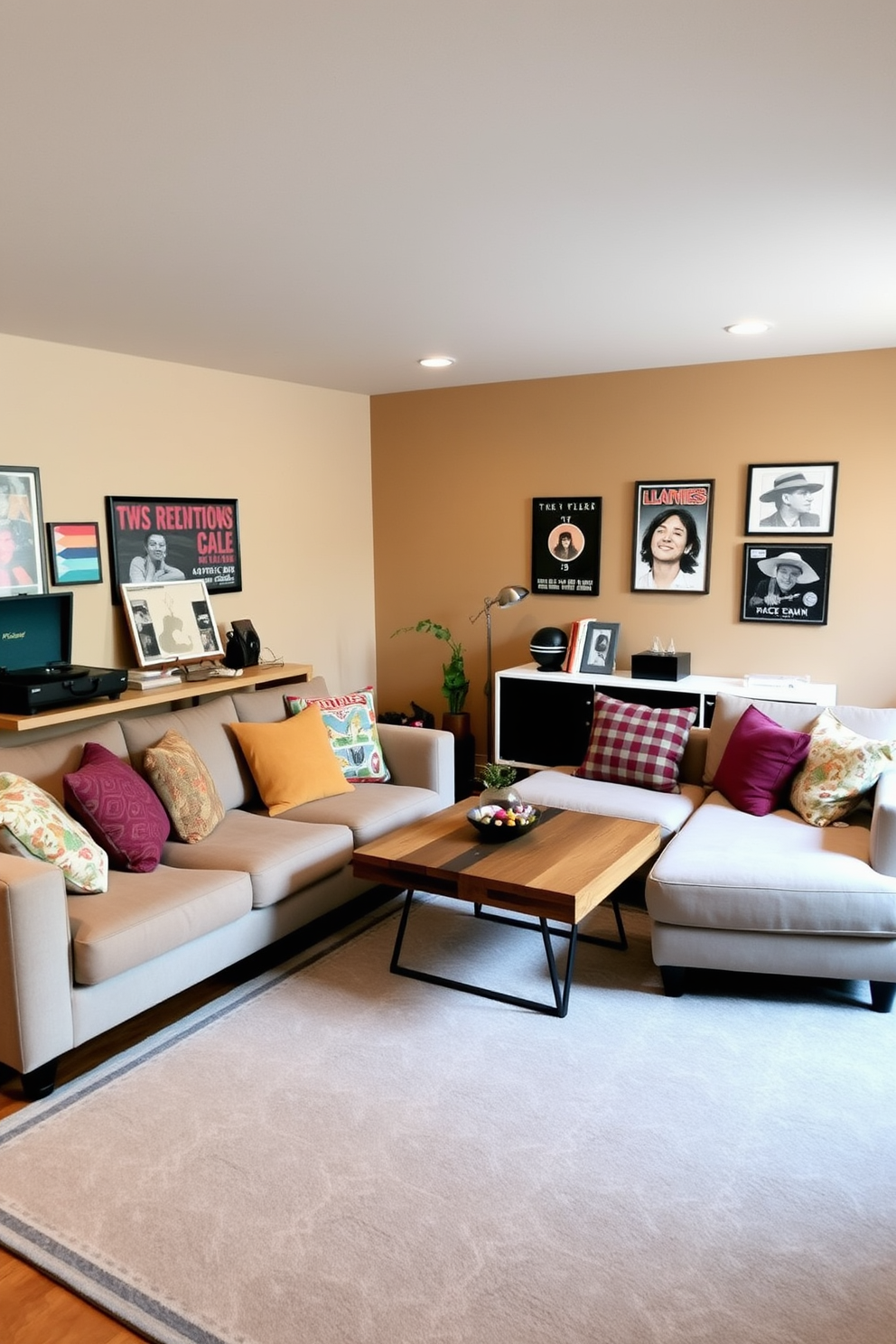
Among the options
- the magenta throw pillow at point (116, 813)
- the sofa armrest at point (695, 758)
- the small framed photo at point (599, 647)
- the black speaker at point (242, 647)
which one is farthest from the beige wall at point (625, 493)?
the magenta throw pillow at point (116, 813)

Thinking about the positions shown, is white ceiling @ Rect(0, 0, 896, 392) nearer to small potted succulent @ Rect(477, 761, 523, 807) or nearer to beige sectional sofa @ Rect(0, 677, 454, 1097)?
beige sectional sofa @ Rect(0, 677, 454, 1097)

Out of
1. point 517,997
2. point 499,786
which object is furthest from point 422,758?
point 517,997

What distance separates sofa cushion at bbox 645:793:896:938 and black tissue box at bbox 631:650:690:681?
1656mm

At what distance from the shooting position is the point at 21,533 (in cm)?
399

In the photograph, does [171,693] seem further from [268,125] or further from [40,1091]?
[268,125]

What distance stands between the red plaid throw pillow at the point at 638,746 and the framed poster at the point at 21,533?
2502 mm

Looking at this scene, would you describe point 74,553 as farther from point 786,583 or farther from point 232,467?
point 786,583

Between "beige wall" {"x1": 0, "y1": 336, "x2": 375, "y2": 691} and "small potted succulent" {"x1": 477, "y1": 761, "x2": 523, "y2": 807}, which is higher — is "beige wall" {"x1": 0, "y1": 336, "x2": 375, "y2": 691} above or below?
above

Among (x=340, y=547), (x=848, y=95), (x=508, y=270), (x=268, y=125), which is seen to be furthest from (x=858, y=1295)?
(x=340, y=547)

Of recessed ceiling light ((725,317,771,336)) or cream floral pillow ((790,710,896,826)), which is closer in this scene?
cream floral pillow ((790,710,896,826))

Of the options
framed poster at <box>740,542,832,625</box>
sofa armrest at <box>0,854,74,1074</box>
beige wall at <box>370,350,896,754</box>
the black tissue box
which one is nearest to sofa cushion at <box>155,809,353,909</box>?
sofa armrest at <box>0,854,74,1074</box>

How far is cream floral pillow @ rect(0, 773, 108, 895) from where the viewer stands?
9.29 feet

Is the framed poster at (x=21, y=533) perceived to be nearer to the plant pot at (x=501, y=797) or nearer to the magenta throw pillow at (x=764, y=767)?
the plant pot at (x=501, y=797)

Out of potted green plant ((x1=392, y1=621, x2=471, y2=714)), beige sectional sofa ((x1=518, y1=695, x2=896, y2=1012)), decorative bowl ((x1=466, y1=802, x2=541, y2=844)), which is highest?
potted green plant ((x1=392, y1=621, x2=471, y2=714))
